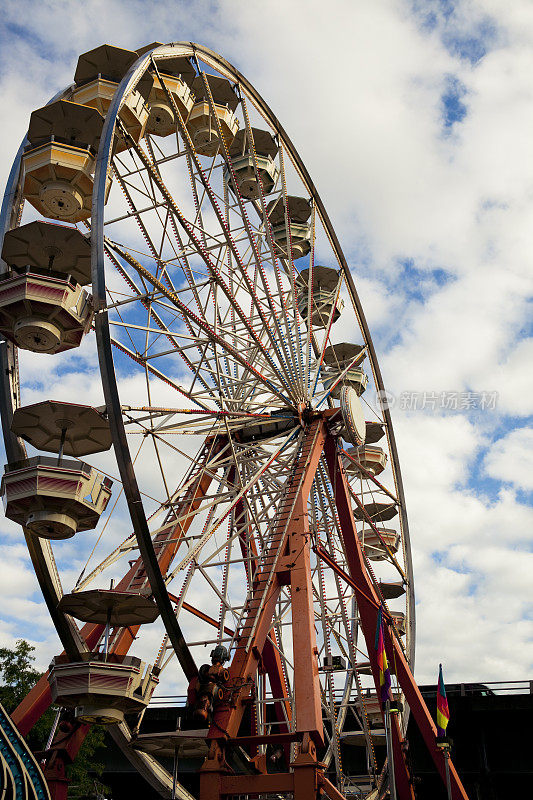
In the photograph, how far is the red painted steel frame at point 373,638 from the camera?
53.1ft

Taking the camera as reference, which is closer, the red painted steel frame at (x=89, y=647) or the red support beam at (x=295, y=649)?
the red support beam at (x=295, y=649)

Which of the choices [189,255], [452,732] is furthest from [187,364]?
[452,732]

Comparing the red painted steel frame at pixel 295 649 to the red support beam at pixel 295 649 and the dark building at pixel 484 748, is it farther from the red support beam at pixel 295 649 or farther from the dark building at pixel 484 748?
the dark building at pixel 484 748

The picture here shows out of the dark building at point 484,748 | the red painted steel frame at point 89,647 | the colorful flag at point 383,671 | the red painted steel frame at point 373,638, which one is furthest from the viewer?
the dark building at point 484,748

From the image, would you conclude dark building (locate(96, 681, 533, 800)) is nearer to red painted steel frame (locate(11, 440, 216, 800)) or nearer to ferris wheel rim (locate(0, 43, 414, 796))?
ferris wheel rim (locate(0, 43, 414, 796))

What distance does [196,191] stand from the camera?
14.9m

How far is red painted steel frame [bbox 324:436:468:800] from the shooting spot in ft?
53.1

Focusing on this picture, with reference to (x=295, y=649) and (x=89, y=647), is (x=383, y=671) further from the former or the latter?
(x=89, y=647)

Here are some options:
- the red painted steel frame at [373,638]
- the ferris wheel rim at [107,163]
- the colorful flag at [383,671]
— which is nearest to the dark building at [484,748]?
the ferris wheel rim at [107,163]

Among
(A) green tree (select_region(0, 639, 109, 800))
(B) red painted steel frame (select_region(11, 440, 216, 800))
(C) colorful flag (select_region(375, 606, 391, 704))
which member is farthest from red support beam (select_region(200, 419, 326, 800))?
(A) green tree (select_region(0, 639, 109, 800))

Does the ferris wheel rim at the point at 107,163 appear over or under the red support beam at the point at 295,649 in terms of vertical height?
over

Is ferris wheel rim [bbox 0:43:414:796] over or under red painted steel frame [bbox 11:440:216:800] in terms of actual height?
over

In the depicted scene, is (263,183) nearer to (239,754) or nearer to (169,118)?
(169,118)

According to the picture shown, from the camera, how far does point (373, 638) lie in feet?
55.0
